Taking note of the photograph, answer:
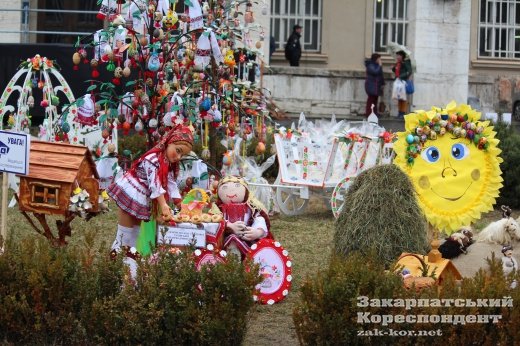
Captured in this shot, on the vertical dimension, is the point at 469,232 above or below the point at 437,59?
below

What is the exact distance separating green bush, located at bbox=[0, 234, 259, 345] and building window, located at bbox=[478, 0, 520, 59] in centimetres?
2030

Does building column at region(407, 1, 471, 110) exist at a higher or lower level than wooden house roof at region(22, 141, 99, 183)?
higher

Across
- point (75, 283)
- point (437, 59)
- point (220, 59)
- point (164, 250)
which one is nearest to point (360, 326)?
point (164, 250)

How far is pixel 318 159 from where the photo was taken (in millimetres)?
12781

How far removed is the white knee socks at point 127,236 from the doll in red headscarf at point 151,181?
A: 8 cm

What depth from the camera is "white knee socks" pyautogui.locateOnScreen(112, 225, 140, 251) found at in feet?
25.8

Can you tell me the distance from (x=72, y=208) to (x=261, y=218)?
5.32 ft

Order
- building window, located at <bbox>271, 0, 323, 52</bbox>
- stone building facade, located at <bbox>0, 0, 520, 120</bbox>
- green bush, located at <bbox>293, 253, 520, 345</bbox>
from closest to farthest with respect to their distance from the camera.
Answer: green bush, located at <bbox>293, 253, 520, 345</bbox> < stone building facade, located at <bbox>0, 0, 520, 120</bbox> < building window, located at <bbox>271, 0, 323, 52</bbox>

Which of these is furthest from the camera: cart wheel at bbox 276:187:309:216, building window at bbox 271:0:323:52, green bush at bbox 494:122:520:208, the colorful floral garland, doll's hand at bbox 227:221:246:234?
building window at bbox 271:0:323:52

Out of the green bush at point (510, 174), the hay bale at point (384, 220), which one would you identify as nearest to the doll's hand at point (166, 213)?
the hay bale at point (384, 220)

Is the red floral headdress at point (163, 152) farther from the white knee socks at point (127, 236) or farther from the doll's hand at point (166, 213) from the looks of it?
the white knee socks at point (127, 236)

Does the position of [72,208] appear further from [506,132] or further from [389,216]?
[506,132]

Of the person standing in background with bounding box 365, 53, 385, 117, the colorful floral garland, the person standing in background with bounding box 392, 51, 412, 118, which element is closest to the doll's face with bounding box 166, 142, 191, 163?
the colorful floral garland

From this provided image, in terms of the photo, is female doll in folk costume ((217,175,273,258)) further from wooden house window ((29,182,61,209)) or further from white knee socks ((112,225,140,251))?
wooden house window ((29,182,61,209))
